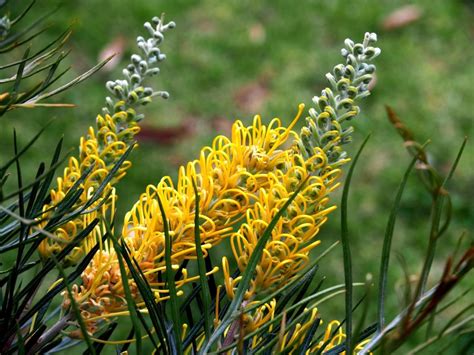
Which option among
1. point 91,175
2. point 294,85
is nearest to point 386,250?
point 91,175

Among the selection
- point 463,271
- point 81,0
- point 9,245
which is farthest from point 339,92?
point 81,0

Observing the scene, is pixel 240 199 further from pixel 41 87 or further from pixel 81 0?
pixel 81 0

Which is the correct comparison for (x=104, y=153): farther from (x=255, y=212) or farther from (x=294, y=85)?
(x=294, y=85)

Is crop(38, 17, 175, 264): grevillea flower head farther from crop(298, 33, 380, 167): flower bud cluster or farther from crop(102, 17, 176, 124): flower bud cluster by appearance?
crop(298, 33, 380, 167): flower bud cluster

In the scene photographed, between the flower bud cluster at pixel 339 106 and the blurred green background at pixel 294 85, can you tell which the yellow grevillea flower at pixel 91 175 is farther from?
the blurred green background at pixel 294 85

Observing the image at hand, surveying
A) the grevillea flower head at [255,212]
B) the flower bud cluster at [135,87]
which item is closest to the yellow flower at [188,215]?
the grevillea flower head at [255,212]
